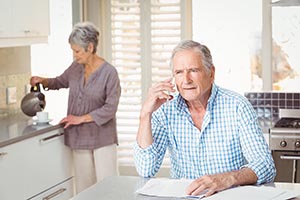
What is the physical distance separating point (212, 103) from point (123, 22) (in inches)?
124

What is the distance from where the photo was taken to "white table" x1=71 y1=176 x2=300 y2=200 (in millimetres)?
2018

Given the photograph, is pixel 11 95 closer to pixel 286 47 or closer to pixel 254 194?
pixel 286 47

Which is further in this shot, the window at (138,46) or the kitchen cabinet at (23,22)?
the window at (138,46)

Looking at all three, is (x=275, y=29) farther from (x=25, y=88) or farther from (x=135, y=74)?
(x=25, y=88)

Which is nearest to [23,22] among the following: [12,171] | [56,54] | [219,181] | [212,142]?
[12,171]

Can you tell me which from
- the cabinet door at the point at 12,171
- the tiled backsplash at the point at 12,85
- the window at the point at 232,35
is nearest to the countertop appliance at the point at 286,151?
the window at the point at 232,35

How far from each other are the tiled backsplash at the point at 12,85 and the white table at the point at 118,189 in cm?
212

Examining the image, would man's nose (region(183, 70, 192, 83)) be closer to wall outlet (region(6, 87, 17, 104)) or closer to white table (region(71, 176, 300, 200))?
white table (region(71, 176, 300, 200))

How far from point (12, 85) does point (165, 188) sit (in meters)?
2.50

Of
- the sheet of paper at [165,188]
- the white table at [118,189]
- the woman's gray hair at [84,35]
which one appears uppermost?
the woman's gray hair at [84,35]

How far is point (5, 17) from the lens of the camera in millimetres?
3734

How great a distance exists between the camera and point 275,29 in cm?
504

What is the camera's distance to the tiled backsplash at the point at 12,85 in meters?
4.18

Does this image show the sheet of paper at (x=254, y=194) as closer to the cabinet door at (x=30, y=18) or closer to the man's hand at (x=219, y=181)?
the man's hand at (x=219, y=181)
